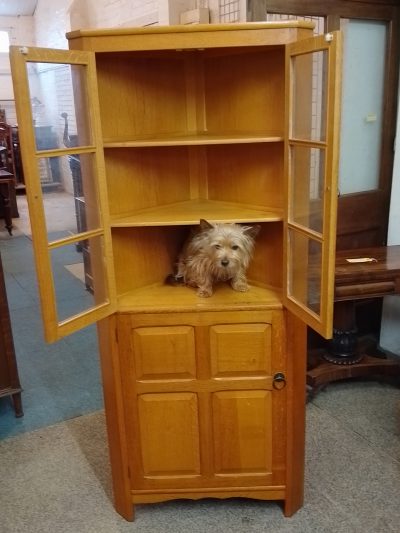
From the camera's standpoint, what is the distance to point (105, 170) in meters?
2.06

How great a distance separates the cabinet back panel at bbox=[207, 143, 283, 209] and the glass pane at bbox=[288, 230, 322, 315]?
19 cm

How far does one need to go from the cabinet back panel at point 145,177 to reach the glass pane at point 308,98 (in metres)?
0.59

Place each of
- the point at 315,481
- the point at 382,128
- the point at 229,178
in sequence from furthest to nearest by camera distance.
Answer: the point at 382,128 < the point at 315,481 < the point at 229,178

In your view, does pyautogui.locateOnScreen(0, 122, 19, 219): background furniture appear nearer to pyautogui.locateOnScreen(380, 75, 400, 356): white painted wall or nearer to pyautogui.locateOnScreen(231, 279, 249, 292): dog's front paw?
pyautogui.locateOnScreen(380, 75, 400, 356): white painted wall

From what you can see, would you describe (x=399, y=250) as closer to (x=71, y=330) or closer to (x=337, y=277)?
(x=337, y=277)

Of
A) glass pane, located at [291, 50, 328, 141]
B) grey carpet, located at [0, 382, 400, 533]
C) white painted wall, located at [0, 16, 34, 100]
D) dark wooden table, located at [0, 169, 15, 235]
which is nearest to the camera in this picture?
glass pane, located at [291, 50, 328, 141]

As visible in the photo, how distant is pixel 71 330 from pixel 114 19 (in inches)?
140

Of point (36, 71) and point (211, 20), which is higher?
point (211, 20)

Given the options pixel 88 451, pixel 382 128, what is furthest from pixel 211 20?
pixel 88 451

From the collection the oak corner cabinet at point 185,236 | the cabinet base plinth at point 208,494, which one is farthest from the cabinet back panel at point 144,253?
the cabinet base plinth at point 208,494

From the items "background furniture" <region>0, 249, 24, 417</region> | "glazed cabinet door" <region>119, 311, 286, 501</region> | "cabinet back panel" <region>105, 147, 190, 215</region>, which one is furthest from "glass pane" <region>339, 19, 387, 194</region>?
"background furniture" <region>0, 249, 24, 417</region>

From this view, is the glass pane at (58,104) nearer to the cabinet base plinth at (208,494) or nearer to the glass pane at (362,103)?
the cabinet base plinth at (208,494)

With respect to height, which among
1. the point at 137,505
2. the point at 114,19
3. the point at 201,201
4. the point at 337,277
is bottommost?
the point at 137,505

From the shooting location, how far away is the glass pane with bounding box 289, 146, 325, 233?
6.22 ft
